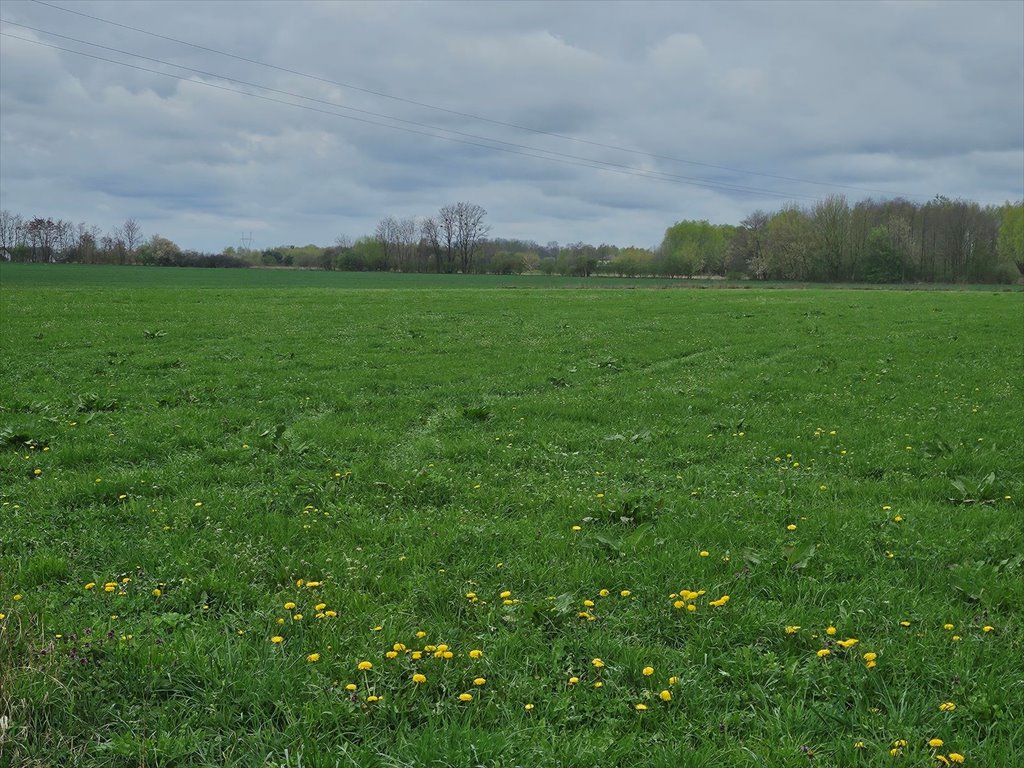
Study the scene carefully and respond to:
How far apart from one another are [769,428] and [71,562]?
30.2 feet

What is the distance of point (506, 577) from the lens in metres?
5.65

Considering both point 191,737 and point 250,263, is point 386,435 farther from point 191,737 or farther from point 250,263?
point 250,263

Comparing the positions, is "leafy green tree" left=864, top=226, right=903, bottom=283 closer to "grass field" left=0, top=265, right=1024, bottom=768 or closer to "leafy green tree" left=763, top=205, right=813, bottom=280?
"leafy green tree" left=763, top=205, right=813, bottom=280

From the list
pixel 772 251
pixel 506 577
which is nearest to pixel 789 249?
pixel 772 251

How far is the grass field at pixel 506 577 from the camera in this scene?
12.4 ft

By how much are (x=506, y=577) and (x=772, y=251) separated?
12020 centimetres

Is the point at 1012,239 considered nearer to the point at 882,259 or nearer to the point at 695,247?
the point at 882,259

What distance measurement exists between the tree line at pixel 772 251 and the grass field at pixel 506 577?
110495 mm

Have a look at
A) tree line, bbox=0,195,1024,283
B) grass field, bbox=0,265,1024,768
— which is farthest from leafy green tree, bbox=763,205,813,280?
grass field, bbox=0,265,1024,768

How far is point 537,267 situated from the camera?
135 meters

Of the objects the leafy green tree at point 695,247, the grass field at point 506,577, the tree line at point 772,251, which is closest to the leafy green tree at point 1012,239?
the tree line at point 772,251

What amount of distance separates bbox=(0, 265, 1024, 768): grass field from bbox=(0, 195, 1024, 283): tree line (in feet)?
363

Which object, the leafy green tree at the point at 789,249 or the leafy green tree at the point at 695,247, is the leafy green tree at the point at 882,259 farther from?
the leafy green tree at the point at 695,247

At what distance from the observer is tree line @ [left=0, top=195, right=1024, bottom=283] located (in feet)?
368
